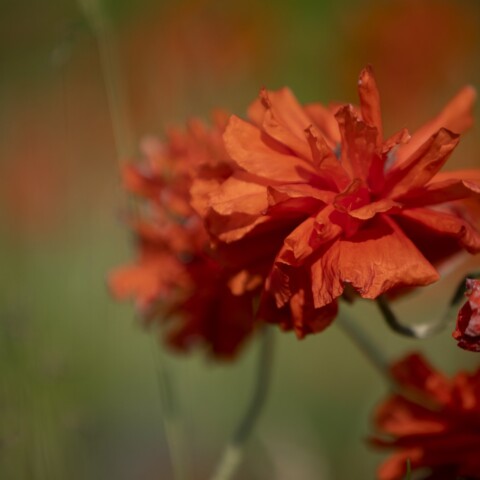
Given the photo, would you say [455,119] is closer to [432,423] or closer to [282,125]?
[282,125]

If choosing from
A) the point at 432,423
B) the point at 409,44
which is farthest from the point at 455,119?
the point at 409,44

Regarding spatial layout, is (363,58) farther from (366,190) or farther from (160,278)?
(366,190)

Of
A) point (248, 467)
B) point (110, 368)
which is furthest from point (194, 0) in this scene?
point (248, 467)

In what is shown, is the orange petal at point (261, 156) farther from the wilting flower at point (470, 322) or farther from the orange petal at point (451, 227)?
the wilting flower at point (470, 322)

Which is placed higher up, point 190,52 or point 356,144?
point 190,52

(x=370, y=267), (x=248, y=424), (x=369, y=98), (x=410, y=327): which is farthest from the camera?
(x=248, y=424)

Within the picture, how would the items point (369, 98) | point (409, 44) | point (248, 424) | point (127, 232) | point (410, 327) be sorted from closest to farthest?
point (369, 98) < point (410, 327) < point (248, 424) < point (127, 232) < point (409, 44)

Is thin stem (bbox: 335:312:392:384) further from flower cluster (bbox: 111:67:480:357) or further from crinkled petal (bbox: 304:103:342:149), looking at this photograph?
crinkled petal (bbox: 304:103:342:149)

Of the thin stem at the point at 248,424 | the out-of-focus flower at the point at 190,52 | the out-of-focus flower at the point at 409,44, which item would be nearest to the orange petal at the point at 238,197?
the thin stem at the point at 248,424
